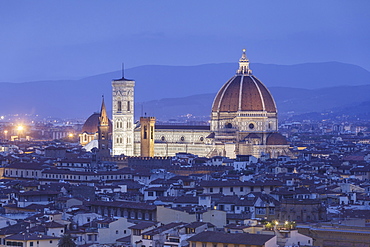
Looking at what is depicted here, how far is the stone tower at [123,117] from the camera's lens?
5723 inches

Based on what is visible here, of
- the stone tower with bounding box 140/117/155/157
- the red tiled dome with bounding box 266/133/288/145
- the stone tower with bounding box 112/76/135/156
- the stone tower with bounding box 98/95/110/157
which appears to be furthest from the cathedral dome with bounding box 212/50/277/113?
the stone tower with bounding box 98/95/110/157

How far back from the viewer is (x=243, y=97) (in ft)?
470

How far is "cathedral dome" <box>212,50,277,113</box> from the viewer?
143250 mm

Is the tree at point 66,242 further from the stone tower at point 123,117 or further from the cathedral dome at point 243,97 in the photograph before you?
the stone tower at point 123,117

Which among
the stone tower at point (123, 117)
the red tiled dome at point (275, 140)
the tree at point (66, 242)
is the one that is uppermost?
the stone tower at point (123, 117)

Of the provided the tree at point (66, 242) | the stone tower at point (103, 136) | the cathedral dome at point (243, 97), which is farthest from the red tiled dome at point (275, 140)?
the tree at point (66, 242)

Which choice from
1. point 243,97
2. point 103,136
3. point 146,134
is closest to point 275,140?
point 243,97

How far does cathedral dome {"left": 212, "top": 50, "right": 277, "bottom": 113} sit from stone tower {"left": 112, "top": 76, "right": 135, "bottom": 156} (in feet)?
31.6

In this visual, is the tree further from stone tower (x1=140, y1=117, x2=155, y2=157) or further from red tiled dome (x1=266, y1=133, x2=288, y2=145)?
red tiled dome (x1=266, y1=133, x2=288, y2=145)

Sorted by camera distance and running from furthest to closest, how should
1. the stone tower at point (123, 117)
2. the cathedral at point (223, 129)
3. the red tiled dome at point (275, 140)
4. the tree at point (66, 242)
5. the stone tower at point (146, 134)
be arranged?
the stone tower at point (123, 117) → the cathedral at point (223, 129) → the red tiled dome at point (275, 140) → the stone tower at point (146, 134) → the tree at point (66, 242)

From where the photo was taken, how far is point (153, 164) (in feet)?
363

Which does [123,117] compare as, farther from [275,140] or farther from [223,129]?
[275,140]

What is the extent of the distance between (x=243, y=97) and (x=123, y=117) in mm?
13790

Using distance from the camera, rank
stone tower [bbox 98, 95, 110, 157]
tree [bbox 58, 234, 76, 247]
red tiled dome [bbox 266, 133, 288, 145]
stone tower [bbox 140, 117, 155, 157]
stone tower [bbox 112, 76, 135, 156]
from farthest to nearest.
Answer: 1. stone tower [bbox 112, 76, 135, 156]
2. red tiled dome [bbox 266, 133, 288, 145]
3. stone tower [bbox 140, 117, 155, 157]
4. stone tower [bbox 98, 95, 110, 157]
5. tree [bbox 58, 234, 76, 247]
